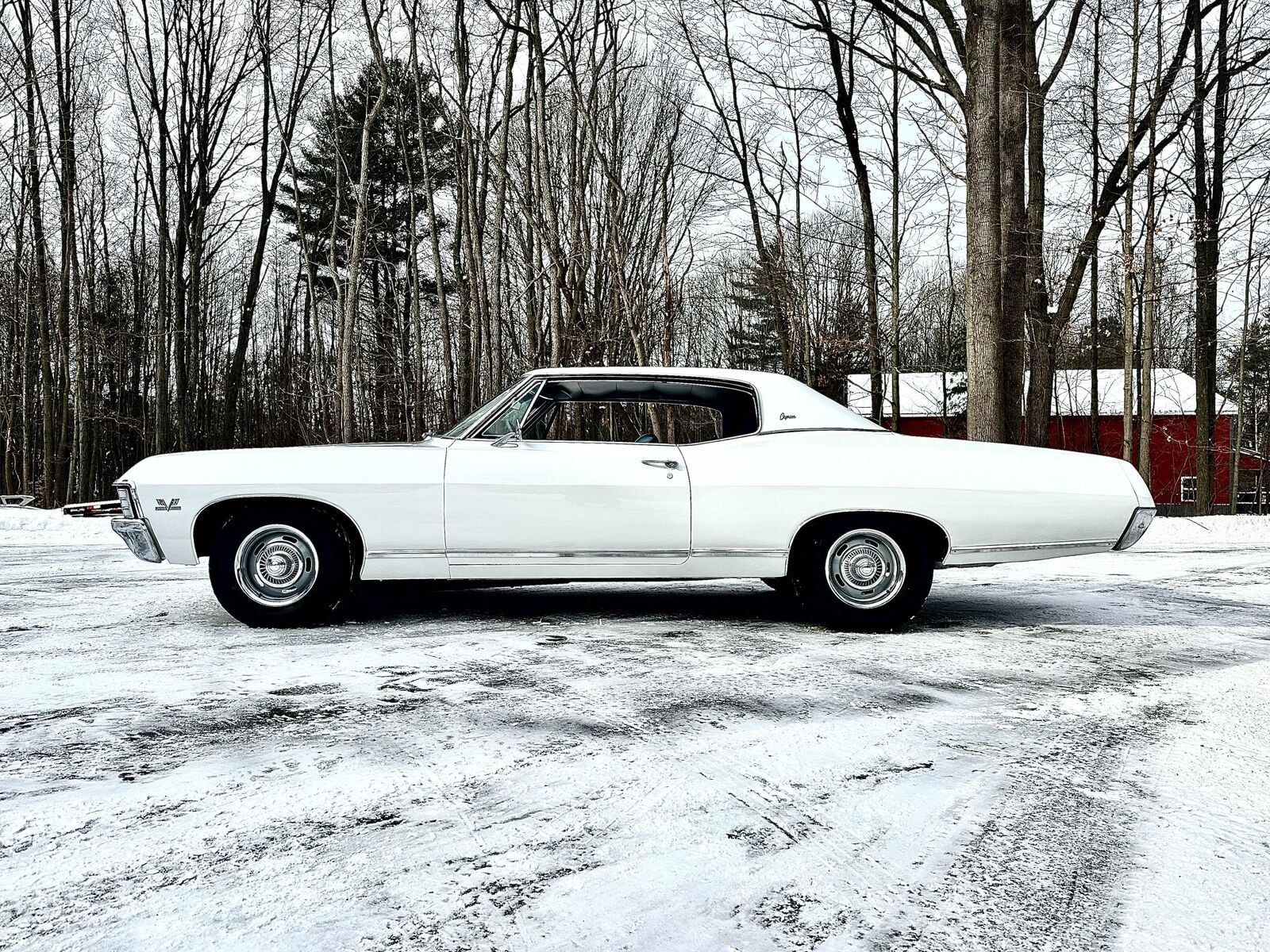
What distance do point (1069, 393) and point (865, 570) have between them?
31685mm

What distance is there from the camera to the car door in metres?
4.62

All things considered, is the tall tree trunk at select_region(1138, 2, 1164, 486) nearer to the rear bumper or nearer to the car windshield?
the car windshield

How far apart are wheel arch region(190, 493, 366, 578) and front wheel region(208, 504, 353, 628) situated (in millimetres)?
29

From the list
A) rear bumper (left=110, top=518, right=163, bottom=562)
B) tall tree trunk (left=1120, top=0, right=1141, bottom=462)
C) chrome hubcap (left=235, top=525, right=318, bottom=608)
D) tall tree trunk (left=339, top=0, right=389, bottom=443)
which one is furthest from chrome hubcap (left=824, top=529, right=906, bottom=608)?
tall tree trunk (left=339, top=0, right=389, bottom=443)

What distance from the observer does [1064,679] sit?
12.2 ft

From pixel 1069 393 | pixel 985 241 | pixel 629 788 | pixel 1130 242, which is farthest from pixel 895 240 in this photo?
pixel 629 788

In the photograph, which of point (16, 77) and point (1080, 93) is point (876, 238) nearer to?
point (1080, 93)

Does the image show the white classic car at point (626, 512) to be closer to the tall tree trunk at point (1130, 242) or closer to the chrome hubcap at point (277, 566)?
the chrome hubcap at point (277, 566)

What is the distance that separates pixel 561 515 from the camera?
462cm

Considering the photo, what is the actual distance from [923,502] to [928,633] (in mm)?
714

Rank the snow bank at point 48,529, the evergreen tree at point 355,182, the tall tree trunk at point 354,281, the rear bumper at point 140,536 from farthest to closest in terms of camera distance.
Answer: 1. the evergreen tree at point 355,182
2. the tall tree trunk at point 354,281
3. the snow bank at point 48,529
4. the rear bumper at point 140,536

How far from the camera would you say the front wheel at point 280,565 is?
15.3ft

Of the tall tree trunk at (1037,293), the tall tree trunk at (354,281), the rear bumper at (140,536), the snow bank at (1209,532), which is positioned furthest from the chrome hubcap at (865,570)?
the tall tree trunk at (354,281)

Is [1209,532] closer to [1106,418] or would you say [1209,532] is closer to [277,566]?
[277,566]
